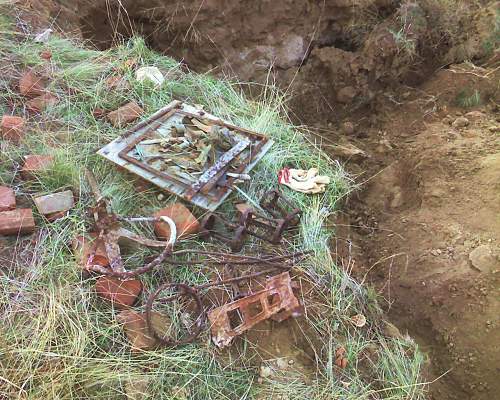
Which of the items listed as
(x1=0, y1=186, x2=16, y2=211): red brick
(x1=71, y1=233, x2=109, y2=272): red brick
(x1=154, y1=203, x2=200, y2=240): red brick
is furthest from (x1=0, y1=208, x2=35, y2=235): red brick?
(x1=154, y1=203, x2=200, y2=240): red brick

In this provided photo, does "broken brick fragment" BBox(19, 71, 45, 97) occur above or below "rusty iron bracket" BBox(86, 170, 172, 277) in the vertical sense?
above

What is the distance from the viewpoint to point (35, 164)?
2.72 metres

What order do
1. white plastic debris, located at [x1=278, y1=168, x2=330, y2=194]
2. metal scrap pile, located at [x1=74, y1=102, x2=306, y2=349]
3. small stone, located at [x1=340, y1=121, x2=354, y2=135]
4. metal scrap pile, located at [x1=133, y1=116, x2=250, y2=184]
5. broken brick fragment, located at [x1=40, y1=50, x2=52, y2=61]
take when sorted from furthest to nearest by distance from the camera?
small stone, located at [x1=340, y1=121, x2=354, y2=135]
broken brick fragment, located at [x1=40, y1=50, x2=52, y2=61]
white plastic debris, located at [x1=278, y1=168, x2=330, y2=194]
metal scrap pile, located at [x1=133, y1=116, x2=250, y2=184]
metal scrap pile, located at [x1=74, y1=102, x2=306, y2=349]

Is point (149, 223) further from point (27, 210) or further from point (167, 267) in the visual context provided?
point (27, 210)

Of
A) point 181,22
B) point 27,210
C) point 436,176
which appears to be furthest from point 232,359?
point 181,22

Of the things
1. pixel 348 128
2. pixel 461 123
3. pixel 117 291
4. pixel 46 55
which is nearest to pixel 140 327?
pixel 117 291

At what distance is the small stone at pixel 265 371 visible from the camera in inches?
88.4

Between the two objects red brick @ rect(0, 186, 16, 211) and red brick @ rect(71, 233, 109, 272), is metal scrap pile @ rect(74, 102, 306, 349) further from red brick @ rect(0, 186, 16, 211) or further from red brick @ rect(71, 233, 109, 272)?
red brick @ rect(0, 186, 16, 211)

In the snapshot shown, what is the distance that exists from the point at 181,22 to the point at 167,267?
7.19 ft

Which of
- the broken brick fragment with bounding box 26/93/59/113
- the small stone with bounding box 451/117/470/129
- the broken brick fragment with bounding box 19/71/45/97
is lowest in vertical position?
the small stone with bounding box 451/117/470/129

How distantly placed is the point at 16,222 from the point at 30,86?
113cm

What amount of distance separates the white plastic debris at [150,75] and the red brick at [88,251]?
4.57 feet

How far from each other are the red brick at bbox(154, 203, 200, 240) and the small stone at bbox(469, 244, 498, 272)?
1.42 metres

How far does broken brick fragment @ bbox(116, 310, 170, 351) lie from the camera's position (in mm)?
2190
